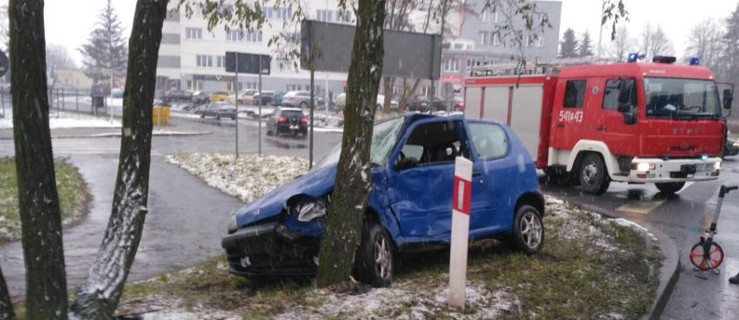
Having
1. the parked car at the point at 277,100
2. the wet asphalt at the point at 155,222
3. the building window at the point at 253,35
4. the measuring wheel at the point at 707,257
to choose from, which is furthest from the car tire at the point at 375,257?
the parked car at the point at 277,100

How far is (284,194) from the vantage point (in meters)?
5.82

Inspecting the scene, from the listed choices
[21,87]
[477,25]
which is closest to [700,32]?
[477,25]

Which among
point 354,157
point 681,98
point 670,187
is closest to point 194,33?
point 670,187

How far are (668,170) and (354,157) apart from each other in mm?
9382

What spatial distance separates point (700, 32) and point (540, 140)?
6677 cm

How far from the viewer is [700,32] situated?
71062 mm

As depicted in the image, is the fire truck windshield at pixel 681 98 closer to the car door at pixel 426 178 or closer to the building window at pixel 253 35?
the car door at pixel 426 178

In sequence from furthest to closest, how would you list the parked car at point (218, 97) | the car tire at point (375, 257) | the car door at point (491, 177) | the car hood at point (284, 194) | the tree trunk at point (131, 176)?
the parked car at point (218, 97) < the car door at point (491, 177) < the car hood at point (284, 194) < the car tire at point (375, 257) < the tree trunk at point (131, 176)

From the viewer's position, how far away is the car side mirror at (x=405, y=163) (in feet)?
19.7

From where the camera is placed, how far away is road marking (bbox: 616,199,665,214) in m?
11.5

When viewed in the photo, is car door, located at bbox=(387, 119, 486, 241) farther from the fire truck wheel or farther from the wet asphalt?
the fire truck wheel

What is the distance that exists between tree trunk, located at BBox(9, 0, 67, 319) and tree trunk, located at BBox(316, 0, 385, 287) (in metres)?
2.02

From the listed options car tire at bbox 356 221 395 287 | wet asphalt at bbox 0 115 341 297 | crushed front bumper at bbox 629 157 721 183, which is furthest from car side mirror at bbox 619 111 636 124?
car tire at bbox 356 221 395 287

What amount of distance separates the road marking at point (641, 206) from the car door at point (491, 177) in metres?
5.37
